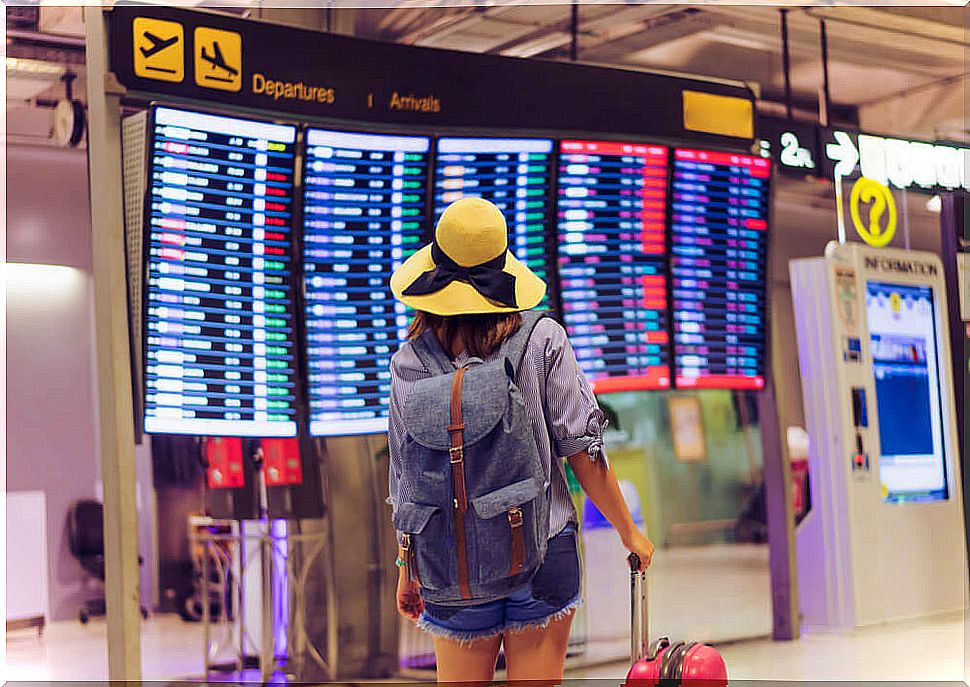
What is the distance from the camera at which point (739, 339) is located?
17.5 feet

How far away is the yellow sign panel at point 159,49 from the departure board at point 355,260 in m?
0.56

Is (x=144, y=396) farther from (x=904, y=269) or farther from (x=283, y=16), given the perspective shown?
(x=904, y=269)

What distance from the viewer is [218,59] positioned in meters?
4.03

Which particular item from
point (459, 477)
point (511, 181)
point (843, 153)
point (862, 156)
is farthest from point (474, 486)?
point (862, 156)

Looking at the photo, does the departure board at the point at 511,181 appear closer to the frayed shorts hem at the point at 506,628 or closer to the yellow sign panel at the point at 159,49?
the yellow sign panel at the point at 159,49

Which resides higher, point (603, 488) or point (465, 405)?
point (465, 405)

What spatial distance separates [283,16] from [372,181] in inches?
30.8

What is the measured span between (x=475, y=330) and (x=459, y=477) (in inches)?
13.2

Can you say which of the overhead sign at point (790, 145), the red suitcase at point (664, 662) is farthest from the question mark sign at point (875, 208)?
the red suitcase at point (664, 662)

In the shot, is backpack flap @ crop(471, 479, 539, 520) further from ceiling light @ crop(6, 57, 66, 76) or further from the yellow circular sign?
the yellow circular sign

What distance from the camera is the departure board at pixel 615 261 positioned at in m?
4.89

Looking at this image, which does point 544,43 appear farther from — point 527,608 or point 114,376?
point 527,608

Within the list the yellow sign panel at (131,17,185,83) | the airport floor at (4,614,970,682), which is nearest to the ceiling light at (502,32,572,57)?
the yellow sign panel at (131,17,185,83)

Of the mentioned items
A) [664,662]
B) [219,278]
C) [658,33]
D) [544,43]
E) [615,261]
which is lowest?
[664,662]
